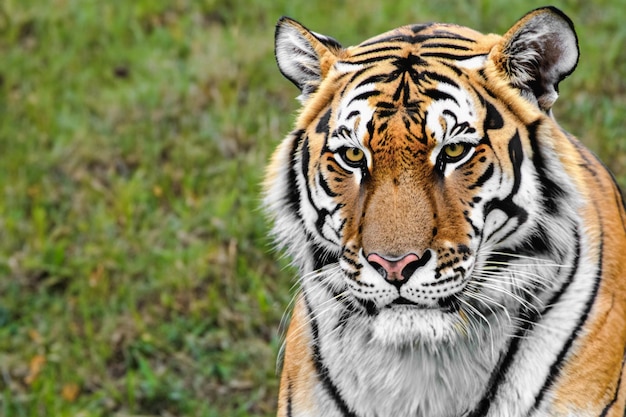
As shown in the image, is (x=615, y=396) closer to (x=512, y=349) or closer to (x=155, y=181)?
(x=512, y=349)

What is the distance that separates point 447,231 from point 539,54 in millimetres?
514

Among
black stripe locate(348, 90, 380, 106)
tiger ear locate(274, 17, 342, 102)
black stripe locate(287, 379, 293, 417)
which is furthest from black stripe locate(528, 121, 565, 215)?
black stripe locate(287, 379, 293, 417)

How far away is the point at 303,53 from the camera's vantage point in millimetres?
2791

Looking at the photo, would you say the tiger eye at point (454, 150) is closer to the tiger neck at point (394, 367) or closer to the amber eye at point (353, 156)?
the amber eye at point (353, 156)

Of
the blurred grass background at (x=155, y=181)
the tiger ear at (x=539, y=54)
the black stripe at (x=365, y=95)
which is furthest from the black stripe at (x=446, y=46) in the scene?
the blurred grass background at (x=155, y=181)

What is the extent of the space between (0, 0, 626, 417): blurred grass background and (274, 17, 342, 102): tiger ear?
163cm

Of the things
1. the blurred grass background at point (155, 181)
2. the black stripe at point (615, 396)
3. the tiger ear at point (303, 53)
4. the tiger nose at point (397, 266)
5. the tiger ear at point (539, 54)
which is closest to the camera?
the tiger nose at point (397, 266)

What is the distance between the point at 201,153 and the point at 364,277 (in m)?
2.95

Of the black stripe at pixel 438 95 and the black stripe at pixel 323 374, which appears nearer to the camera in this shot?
the black stripe at pixel 438 95

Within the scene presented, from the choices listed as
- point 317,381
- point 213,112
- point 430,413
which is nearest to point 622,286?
point 430,413

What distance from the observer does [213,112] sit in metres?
5.50

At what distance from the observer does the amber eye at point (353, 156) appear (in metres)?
2.51

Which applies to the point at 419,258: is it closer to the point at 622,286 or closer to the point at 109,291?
the point at 622,286

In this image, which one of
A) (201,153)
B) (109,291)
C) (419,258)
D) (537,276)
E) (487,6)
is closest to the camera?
(419,258)
